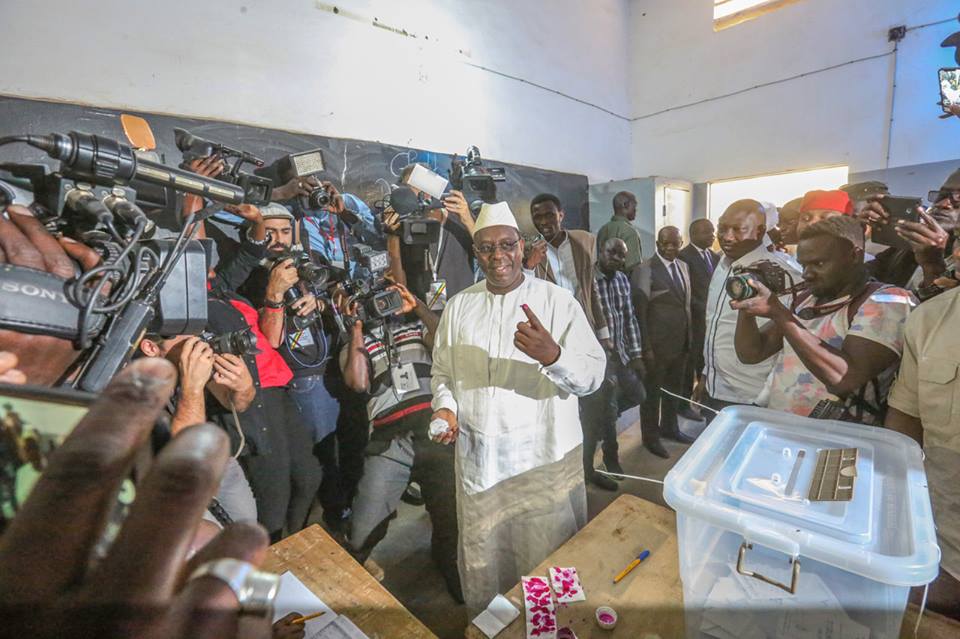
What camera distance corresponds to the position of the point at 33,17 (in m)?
1.53

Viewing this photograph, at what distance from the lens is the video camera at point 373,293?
209 cm

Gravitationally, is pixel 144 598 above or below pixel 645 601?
above

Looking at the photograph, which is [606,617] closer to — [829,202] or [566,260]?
[829,202]

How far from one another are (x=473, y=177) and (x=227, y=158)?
1500mm

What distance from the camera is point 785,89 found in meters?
4.34

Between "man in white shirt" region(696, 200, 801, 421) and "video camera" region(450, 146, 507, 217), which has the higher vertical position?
"video camera" region(450, 146, 507, 217)

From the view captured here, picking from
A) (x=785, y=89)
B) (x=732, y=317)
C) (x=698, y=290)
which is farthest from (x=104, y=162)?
(x=785, y=89)

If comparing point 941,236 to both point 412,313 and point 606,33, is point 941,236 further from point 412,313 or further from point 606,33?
point 606,33

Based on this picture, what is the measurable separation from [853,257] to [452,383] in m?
1.63

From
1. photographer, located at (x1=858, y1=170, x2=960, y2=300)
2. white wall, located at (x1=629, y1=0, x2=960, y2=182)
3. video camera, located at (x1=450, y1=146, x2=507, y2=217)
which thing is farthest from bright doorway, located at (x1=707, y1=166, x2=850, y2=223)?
video camera, located at (x1=450, y1=146, x2=507, y2=217)

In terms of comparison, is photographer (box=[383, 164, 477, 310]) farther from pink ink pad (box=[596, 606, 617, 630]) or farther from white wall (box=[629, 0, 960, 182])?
white wall (box=[629, 0, 960, 182])

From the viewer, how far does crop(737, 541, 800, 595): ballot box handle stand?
2.25 feet

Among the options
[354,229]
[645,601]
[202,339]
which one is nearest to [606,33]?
[354,229]

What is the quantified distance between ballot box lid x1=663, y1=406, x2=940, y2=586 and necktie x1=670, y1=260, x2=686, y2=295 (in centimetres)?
262
